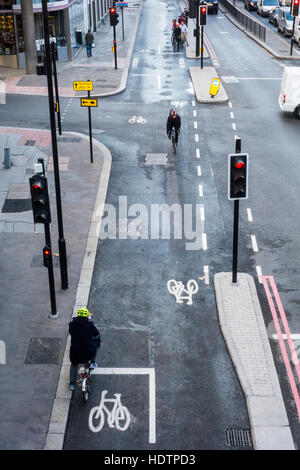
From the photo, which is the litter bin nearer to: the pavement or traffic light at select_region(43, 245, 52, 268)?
the pavement

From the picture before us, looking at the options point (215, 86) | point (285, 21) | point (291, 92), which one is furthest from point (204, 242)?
point (285, 21)

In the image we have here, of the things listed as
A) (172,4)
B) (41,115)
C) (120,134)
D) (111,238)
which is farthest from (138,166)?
(172,4)

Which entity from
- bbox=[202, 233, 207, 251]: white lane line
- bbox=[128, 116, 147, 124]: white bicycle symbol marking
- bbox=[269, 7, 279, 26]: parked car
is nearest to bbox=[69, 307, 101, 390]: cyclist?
bbox=[202, 233, 207, 251]: white lane line

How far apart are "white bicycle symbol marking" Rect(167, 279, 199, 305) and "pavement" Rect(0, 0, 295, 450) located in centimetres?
60

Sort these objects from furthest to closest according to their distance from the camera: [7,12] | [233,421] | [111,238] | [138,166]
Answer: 1. [7,12]
2. [138,166]
3. [111,238]
4. [233,421]

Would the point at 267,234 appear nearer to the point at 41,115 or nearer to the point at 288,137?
the point at 288,137

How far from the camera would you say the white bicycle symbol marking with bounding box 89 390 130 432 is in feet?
36.9

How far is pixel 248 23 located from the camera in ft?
192

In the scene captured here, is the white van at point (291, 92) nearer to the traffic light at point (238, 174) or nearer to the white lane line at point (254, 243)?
the white lane line at point (254, 243)

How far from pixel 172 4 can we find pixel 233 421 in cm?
7311

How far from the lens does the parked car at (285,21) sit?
174 ft

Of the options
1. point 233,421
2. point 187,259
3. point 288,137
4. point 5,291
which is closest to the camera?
point 233,421

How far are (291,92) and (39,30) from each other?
1983 centimetres

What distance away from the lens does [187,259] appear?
17250mm
